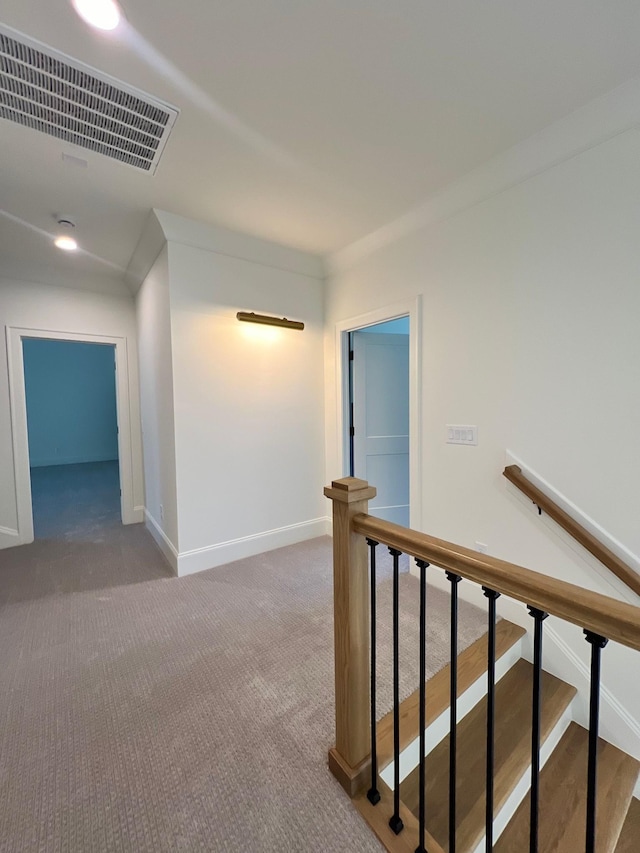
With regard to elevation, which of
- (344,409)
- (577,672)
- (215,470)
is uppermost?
(344,409)

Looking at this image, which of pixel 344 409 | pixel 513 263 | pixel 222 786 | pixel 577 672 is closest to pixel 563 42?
pixel 513 263

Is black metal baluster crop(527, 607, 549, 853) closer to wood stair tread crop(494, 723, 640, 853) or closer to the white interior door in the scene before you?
wood stair tread crop(494, 723, 640, 853)

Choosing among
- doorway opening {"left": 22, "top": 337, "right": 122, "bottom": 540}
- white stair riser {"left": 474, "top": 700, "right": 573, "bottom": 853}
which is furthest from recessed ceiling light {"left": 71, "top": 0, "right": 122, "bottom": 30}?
doorway opening {"left": 22, "top": 337, "right": 122, "bottom": 540}

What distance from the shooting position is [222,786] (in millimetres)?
1218

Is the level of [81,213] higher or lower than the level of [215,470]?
higher

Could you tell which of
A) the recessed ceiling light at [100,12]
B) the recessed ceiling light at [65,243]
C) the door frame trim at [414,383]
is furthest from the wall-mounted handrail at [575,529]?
the recessed ceiling light at [65,243]

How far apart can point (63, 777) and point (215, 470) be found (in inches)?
71.2

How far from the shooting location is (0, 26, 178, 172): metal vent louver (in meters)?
1.39

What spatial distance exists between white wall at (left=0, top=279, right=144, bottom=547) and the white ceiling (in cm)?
108

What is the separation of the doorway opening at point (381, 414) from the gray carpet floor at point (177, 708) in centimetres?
101

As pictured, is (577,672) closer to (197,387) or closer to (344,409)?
(344,409)

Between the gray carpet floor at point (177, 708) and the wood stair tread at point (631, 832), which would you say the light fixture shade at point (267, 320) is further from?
the wood stair tread at point (631, 832)

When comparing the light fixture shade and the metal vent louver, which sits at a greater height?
the metal vent louver

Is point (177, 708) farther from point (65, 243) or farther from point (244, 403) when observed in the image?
point (65, 243)
